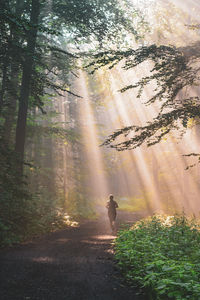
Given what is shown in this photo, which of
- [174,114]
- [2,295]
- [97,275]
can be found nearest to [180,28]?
[174,114]

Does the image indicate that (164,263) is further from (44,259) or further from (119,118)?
(119,118)

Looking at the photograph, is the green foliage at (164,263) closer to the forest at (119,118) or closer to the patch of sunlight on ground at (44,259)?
the forest at (119,118)

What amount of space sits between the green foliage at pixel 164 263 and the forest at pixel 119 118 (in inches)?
1.2

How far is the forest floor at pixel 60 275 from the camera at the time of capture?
4.95 m

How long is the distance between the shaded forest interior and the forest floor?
102 inches

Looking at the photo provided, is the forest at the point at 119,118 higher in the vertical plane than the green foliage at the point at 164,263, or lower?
higher

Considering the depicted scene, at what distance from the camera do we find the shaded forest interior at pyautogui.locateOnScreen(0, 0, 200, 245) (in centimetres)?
829

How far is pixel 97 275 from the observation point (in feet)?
20.7

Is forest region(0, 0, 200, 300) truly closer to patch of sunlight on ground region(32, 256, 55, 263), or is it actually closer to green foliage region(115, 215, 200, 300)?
green foliage region(115, 215, 200, 300)

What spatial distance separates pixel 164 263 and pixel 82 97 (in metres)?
5.60

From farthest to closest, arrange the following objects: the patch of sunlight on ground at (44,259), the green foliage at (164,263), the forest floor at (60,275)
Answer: the patch of sunlight on ground at (44,259) < the forest floor at (60,275) < the green foliage at (164,263)

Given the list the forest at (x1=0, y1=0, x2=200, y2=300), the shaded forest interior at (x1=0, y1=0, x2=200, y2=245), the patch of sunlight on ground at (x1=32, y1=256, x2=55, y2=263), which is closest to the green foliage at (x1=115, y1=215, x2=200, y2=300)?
the forest at (x1=0, y1=0, x2=200, y2=300)

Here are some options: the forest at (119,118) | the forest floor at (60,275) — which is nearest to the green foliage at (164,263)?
the forest at (119,118)

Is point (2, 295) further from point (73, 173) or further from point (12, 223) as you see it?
point (73, 173)
